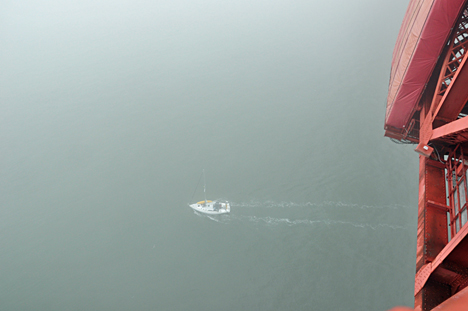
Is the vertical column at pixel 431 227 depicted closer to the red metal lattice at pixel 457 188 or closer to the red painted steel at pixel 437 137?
the red painted steel at pixel 437 137

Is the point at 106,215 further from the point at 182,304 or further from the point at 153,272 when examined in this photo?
the point at 182,304

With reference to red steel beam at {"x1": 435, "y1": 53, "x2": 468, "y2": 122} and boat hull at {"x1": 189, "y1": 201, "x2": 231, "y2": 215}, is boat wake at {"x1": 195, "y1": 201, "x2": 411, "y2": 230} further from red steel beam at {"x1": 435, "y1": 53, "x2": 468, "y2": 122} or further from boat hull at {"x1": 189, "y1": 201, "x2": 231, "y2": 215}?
red steel beam at {"x1": 435, "y1": 53, "x2": 468, "y2": 122}

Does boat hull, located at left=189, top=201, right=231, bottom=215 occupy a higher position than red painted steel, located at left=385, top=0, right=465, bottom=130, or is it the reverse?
red painted steel, located at left=385, top=0, right=465, bottom=130

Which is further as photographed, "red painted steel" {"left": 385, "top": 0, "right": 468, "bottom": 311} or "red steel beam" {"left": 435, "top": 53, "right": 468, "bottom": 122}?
"red steel beam" {"left": 435, "top": 53, "right": 468, "bottom": 122}

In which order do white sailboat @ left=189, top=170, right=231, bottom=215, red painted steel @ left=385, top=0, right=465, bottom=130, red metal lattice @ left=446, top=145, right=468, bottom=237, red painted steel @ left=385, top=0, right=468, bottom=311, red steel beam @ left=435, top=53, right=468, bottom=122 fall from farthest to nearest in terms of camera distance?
white sailboat @ left=189, top=170, right=231, bottom=215
red painted steel @ left=385, top=0, right=465, bottom=130
red steel beam @ left=435, top=53, right=468, bottom=122
red metal lattice @ left=446, top=145, right=468, bottom=237
red painted steel @ left=385, top=0, right=468, bottom=311

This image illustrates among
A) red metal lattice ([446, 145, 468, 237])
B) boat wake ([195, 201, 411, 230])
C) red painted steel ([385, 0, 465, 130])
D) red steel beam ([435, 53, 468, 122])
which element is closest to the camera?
red metal lattice ([446, 145, 468, 237])

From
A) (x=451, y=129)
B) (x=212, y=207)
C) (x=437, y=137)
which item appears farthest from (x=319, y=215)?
(x=451, y=129)

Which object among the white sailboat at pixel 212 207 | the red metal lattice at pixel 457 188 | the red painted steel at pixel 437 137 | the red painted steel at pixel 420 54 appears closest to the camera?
the red painted steel at pixel 437 137

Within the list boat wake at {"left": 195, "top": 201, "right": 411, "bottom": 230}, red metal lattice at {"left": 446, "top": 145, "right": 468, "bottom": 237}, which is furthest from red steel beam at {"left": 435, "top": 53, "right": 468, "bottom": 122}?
boat wake at {"left": 195, "top": 201, "right": 411, "bottom": 230}

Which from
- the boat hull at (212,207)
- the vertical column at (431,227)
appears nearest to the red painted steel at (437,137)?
the vertical column at (431,227)
